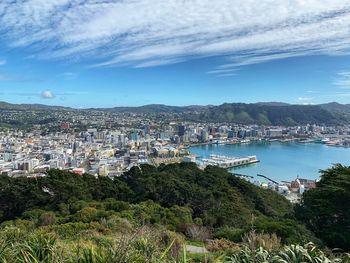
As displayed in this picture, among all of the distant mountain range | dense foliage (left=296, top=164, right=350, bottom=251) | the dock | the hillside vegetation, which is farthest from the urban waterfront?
dense foliage (left=296, top=164, right=350, bottom=251)

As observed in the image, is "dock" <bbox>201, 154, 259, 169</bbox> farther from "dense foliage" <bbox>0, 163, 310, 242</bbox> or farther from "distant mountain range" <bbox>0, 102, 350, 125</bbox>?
"distant mountain range" <bbox>0, 102, 350, 125</bbox>

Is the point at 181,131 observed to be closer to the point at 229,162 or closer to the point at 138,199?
the point at 229,162

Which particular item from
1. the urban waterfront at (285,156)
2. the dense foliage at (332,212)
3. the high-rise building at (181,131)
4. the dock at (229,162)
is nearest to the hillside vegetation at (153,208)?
the dense foliage at (332,212)

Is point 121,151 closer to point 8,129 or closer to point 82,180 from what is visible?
point 8,129

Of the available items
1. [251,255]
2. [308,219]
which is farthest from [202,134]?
[251,255]

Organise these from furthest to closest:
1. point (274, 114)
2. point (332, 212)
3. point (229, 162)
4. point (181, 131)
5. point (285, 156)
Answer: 1. point (274, 114)
2. point (181, 131)
3. point (285, 156)
4. point (229, 162)
5. point (332, 212)

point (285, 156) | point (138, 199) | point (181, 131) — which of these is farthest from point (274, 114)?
point (138, 199)
